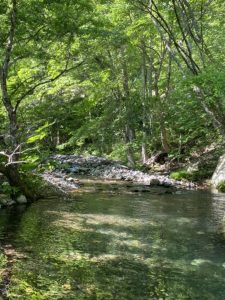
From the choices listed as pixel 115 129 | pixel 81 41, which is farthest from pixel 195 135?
pixel 81 41

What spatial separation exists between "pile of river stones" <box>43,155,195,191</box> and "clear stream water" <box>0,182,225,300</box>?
4239mm

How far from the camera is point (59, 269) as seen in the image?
582cm

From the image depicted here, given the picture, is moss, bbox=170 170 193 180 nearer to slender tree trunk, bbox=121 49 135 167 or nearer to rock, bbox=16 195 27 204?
slender tree trunk, bbox=121 49 135 167

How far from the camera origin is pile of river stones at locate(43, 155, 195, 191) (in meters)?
16.2

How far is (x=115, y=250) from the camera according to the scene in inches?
275

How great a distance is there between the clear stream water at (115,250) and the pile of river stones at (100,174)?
167 inches

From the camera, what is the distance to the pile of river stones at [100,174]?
16.2 metres

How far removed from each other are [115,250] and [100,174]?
14.7 m

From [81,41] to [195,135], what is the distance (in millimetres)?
10415

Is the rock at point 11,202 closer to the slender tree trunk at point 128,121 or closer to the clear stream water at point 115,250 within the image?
the clear stream water at point 115,250

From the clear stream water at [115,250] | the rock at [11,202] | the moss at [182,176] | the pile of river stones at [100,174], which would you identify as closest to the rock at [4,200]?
the rock at [11,202]

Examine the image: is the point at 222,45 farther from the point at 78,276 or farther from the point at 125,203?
the point at 78,276

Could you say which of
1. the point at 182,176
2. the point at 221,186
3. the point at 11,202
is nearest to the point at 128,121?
the point at 182,176

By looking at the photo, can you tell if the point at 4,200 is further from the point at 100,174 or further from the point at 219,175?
the point at 100,174
